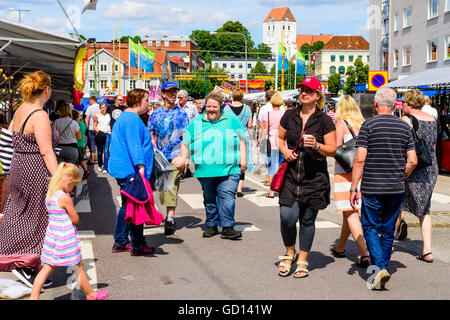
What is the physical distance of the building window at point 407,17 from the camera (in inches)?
1811

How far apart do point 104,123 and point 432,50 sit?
104ft

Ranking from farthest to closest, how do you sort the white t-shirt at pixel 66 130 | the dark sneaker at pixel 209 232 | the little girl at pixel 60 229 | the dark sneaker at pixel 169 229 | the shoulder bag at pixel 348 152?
the white t-shirt at pixel 66 130 < the dark sneaker at pixel 169 229 < the dark sneaker at pixel 209 232 < the shoulder bag at pixel 348 152 < the little girl at pixel 60 229

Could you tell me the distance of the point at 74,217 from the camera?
15.8 feet

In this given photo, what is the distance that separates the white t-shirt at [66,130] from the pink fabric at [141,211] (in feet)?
16.8

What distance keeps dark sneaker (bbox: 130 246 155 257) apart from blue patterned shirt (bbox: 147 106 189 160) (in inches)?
73.0

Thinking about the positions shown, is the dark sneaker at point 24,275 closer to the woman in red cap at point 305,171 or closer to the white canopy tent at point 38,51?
the woman in red cap at point 305,171

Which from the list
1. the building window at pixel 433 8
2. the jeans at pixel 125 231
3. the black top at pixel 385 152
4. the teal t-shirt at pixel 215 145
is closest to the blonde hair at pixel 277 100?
Result: the teal t-shirt at pixel 215 145

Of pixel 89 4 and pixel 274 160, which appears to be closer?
pixel 89 4

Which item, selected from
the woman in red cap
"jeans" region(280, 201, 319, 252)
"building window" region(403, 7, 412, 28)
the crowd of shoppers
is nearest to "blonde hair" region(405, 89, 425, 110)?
the crowd of shoppers

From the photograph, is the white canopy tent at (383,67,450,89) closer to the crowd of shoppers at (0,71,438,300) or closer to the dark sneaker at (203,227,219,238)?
the dark sneaker at (203,227,219,238)

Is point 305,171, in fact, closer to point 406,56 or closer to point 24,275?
point 24,275

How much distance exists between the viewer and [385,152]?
5504 mm

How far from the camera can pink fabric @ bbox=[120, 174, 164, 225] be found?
643 centimetres

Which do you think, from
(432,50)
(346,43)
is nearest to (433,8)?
(432,50)
